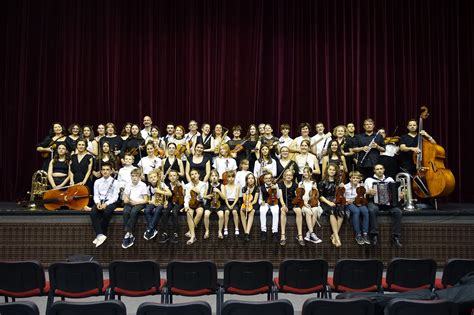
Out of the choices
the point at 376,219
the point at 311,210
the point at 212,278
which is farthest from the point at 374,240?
the point at 212,278

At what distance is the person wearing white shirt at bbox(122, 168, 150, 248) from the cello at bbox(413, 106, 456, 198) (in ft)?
16.1

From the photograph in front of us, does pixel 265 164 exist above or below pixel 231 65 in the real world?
below

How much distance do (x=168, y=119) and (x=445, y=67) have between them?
6755mm

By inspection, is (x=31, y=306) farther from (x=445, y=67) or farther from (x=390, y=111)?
(x=445, y=67)

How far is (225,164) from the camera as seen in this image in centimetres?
927

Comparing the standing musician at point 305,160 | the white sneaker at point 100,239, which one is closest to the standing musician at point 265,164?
the standing musician at point 305,160

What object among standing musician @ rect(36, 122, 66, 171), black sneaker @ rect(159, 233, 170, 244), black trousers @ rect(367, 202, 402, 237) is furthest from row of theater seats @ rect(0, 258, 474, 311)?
standing musician @ rect(36, 122, 66, 171)

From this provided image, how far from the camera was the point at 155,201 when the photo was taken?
27.5 ft

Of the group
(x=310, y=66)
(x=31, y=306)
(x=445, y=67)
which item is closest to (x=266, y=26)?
(x=310, y=66)

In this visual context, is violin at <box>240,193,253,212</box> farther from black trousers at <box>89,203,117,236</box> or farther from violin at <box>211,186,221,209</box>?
black trousers at <box>89,203,117,236</box>

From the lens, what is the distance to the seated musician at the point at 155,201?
8.19 metres

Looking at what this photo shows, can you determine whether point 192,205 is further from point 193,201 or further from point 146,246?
point 146,246

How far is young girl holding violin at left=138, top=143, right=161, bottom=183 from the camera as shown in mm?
9180

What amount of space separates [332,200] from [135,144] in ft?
13.0
